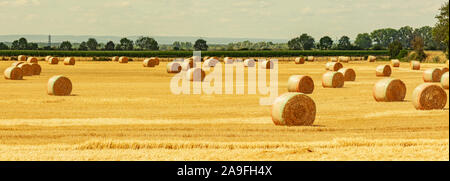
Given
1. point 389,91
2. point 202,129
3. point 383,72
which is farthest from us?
point 383,72

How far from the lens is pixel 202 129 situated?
1864cm

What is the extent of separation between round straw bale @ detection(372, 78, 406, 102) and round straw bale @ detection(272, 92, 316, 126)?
8.70 metres

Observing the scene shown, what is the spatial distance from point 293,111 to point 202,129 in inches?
115

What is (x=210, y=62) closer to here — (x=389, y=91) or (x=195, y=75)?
(x=195, y=75)

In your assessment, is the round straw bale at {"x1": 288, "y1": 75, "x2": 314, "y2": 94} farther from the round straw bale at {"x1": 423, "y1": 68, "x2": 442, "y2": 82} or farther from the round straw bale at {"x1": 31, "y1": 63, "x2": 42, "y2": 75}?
the round straw bale at {"x1": 31, "y1": 63, "x2": 42, "y2": 75}

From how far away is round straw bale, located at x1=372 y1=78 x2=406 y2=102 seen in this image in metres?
27.7

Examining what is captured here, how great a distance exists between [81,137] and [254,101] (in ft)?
42.1

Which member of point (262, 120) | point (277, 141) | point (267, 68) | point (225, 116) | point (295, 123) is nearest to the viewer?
point (277, 141)

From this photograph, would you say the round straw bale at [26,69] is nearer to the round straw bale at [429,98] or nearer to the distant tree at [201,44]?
the round straw bale at [429,98]

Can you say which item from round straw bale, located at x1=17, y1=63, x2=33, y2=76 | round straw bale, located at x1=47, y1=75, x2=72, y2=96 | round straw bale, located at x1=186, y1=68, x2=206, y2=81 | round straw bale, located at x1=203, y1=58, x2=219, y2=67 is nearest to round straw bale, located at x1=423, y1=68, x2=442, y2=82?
round straw bale, located at x1=186, y1=68, x2=206, y2=81

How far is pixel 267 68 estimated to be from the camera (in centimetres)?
6575

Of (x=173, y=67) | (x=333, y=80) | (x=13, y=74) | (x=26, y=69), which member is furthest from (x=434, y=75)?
(x=26, y=69)
